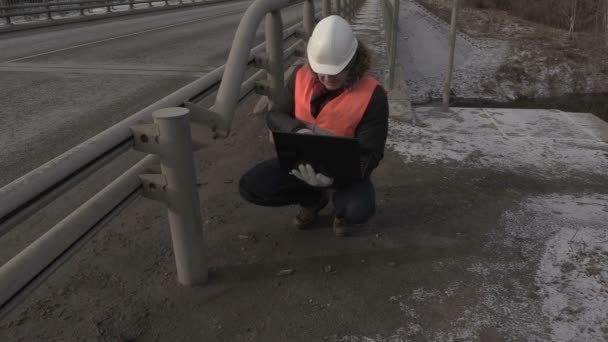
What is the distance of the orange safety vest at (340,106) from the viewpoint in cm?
274

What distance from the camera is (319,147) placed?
2486 millimetres

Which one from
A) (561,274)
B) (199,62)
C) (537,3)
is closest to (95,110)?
(199,62)

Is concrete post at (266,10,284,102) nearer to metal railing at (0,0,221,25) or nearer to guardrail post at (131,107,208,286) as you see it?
guardrail post at (131,107,208,286)

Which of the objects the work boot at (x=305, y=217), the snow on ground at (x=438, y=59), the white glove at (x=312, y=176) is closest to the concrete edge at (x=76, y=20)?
the snow on ground at (x=438, y=59)

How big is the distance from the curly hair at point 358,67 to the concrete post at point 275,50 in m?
1.40

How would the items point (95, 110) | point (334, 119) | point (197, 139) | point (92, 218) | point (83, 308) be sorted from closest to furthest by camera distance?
point (92, 218) → point (83, 308) → point (197, 139) → point (334, 119) → point (95, 110)

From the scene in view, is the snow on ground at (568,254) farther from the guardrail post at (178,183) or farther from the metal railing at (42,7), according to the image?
the metal railing at (42,7)

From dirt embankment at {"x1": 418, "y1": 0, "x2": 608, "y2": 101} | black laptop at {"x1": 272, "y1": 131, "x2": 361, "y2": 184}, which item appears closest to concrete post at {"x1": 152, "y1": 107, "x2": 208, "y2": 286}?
black laptop at {"x1": 272, "y1": 131, "x2": 361, "y2": 184}

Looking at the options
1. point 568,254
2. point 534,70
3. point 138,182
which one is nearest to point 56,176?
point 138,182

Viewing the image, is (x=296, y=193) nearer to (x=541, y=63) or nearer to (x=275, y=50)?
(x=275, y=50)

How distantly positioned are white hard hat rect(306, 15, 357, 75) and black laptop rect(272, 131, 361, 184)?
442 millimetres

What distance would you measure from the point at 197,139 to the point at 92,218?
776 mm

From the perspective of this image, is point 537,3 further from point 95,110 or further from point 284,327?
point 284,327

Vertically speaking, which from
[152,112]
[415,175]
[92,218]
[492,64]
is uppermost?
[152,112]
